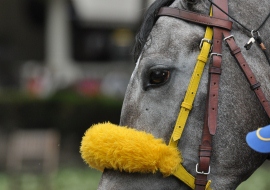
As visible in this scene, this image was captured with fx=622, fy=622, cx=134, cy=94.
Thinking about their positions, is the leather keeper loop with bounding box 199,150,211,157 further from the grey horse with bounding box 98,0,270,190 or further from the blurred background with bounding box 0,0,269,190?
the blurred background with bounding box 0,0,269,190

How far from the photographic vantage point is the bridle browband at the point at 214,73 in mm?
3402

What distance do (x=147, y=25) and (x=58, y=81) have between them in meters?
16.2

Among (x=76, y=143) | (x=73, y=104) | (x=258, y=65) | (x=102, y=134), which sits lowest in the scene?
(x=76, y=143)

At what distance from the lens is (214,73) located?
3461 millimetres

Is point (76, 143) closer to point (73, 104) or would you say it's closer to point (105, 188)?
point (73, 104)

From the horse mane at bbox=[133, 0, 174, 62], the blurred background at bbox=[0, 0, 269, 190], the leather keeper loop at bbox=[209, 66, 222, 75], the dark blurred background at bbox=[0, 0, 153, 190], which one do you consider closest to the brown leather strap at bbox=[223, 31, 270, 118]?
the leather keeper loop at bbox=[209, 66, 222, 75]

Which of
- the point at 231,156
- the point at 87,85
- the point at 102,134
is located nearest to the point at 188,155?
the point at 231,156

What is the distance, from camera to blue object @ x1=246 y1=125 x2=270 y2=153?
329 centimetres

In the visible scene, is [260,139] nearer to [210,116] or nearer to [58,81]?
[210,116]

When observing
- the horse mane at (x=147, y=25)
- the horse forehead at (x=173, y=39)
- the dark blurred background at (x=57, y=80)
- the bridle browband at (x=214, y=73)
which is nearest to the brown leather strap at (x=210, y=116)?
the bridle browband at (x=214, y=73)

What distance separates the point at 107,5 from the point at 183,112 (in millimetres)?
18179

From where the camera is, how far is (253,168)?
3.57 metres

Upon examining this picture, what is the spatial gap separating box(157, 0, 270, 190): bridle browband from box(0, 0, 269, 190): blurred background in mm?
6817

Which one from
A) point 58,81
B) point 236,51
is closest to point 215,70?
point 236,51
